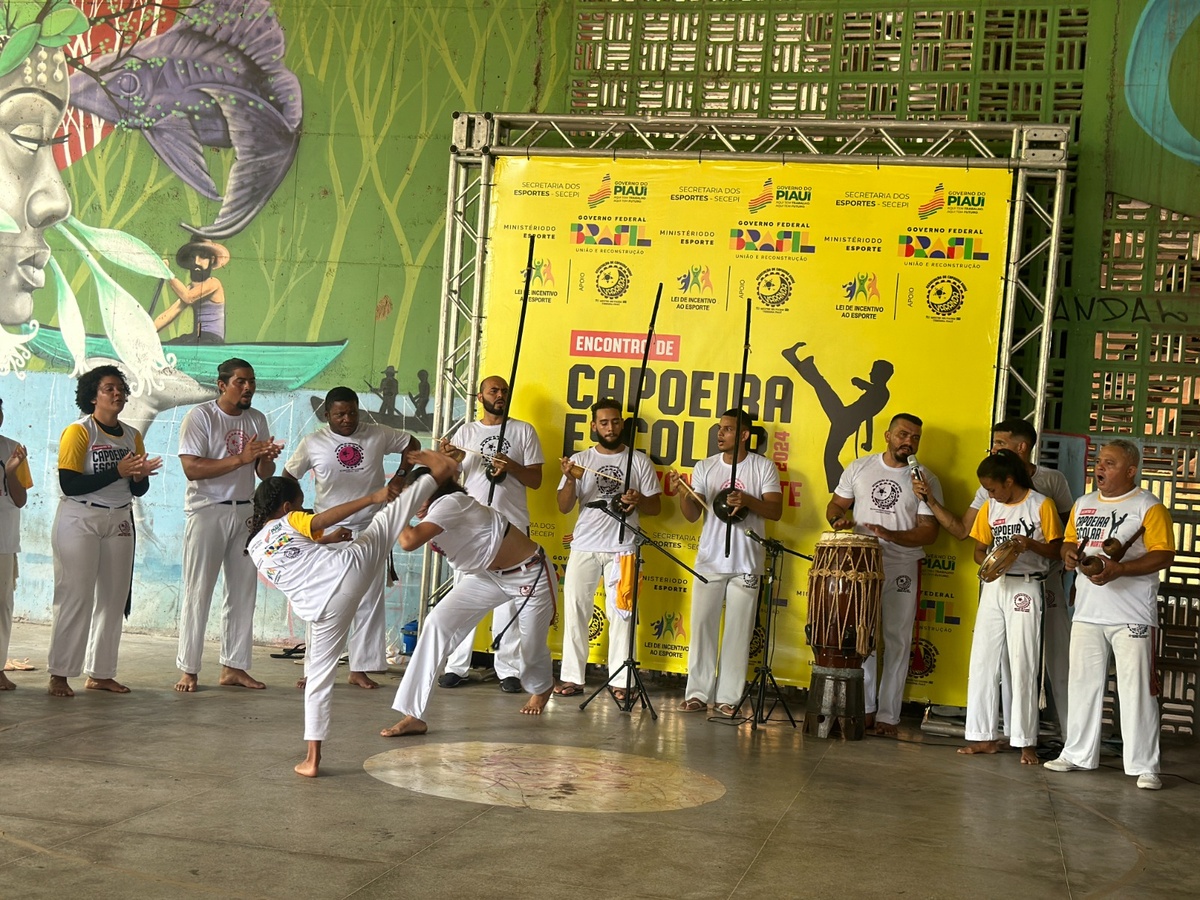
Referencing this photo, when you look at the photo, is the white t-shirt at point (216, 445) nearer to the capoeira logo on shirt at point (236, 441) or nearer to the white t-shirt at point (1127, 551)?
the capoeira logo on shirt at point (236, 441)

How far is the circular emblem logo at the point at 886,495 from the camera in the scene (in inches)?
315

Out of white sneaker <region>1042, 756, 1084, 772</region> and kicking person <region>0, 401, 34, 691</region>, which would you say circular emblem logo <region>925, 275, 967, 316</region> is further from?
kicking person <region>0, 401, 34, 691</region>

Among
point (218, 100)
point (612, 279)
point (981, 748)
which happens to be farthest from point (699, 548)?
point (218, 100)

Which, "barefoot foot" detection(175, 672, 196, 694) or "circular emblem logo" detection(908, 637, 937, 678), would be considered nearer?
"barefoot foot" detection(175, 672, 196, 694)

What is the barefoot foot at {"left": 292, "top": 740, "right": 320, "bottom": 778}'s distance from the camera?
18.4ft

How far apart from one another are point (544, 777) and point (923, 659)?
11.0ft

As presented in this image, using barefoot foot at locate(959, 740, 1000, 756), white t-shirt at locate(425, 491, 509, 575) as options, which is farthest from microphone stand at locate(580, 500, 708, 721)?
barefoot foot at locate(959, 740, 1000, 756)

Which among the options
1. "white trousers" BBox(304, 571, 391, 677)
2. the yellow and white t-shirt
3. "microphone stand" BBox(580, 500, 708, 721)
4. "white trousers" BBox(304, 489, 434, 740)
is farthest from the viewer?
"white trousers" BBox(304, 571, 391, 677)

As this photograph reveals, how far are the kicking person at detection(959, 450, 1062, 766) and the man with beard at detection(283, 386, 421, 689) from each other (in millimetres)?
3511

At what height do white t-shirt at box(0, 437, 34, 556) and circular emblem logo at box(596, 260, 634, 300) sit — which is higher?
circular emblem logo at box(596, 260, 634, 300)

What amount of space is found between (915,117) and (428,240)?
3.59m

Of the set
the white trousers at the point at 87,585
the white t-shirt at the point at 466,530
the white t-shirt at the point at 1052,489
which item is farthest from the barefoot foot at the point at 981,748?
the white trousers at the point at 87,585

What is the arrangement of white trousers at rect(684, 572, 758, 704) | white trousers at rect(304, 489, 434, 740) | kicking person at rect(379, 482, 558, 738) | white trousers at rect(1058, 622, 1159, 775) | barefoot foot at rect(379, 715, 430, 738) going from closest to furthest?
white trousers at rect(304, 489, 434, 740) < kicking person at rect(379, 482, 558, 738) < barefoot foot at rect(379, 715, 430, 738) < white trousers at rect(1058, 622, 1159, 775) < white trousers at rect(684, 572, 758, 704)

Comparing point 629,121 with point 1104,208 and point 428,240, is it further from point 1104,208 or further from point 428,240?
point 1104,208
